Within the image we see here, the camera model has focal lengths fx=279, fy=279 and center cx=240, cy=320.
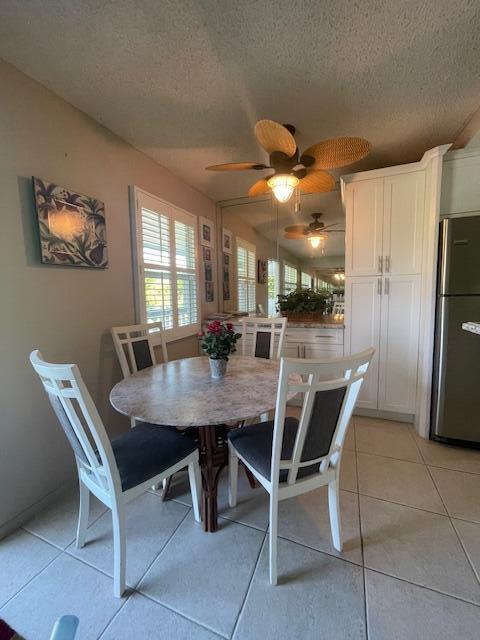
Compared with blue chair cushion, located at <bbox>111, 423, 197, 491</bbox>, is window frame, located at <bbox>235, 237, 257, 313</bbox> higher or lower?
higher

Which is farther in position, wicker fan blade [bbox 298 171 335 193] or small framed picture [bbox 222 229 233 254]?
small framed picture [bbox 222 229 233 254]

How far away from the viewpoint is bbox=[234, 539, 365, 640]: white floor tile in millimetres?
1060

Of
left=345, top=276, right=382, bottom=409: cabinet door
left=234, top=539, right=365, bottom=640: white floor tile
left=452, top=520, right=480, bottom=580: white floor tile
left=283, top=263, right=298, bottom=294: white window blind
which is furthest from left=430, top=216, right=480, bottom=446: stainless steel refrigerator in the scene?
left=283, top=263, right=298, bottom=294: white window blind

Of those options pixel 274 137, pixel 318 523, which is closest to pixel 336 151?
pixel 274 137

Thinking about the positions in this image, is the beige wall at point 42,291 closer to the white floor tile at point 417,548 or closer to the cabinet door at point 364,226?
the white floor tile at point 417,548

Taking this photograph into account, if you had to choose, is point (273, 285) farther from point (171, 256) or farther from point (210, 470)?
point (210, 470)

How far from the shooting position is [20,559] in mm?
1364

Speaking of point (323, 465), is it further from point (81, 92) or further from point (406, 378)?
point (81, 92)

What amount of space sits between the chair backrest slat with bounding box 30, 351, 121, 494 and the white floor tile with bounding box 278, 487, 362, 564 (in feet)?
3.20

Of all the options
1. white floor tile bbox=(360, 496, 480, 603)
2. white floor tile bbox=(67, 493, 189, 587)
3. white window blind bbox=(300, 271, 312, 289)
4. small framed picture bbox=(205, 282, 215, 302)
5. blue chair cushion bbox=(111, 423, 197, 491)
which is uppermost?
white window blind bbox=(300, 271, 312, 289)

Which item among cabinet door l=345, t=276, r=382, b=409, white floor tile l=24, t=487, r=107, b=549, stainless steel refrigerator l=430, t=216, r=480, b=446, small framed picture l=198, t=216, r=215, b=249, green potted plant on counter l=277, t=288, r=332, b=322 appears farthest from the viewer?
small framed picture l=198, t=216, r=215, b=249

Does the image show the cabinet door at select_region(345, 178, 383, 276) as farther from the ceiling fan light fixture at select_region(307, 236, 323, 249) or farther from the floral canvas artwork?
the floral canvas artwork

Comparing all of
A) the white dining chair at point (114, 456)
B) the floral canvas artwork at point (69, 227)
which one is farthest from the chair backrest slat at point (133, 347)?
the white dining chair at point (114, 456)

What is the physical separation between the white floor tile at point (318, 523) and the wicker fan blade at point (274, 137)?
216 centimetres
